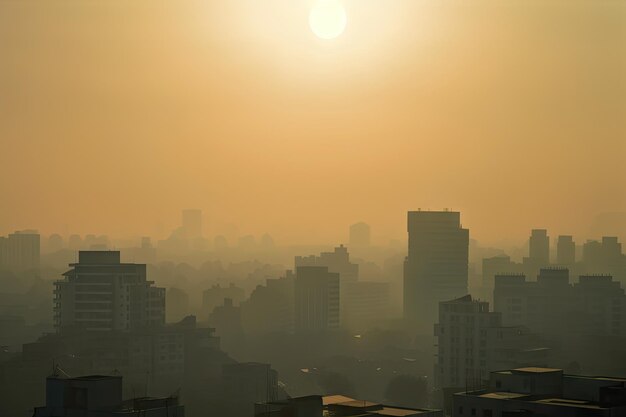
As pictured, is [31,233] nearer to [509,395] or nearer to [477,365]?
[477,365]

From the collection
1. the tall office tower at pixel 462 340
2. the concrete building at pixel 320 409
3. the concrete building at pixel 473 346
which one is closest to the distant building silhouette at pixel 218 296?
the tall office tower at pixel 462 340

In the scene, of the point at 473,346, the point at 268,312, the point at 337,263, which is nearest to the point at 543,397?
the point at 473,346

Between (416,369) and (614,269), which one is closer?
(416,369)

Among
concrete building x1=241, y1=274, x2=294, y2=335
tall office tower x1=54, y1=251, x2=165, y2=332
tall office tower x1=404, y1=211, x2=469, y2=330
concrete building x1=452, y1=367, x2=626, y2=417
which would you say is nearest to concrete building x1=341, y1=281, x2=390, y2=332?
tall office tower x1=404, y1=211, x2=469, y2=330

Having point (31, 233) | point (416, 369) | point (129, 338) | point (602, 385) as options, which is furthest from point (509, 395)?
point (31, 233)

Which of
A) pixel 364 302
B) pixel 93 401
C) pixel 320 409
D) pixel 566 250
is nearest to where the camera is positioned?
pixel 93 401

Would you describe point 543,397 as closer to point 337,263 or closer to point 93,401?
point 93,401

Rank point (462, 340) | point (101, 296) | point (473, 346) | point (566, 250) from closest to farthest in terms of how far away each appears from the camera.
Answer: point (473, 346), point (462, 340), point (101, 296), point (566, 250)
